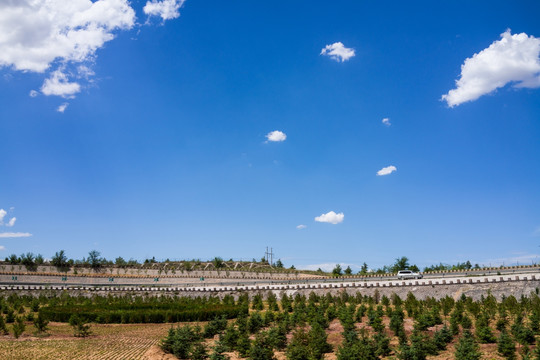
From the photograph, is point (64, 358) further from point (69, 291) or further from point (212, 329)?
point (69, 291)

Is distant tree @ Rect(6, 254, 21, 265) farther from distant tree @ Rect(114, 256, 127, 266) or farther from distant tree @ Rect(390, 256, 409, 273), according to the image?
distant tree @ Rect(390, 256, 409, 273)

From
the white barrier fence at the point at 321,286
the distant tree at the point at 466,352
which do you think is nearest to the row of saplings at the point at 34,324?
the white barrier fence at the point at 321,286

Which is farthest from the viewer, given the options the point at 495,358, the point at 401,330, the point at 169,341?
the point at 401,330

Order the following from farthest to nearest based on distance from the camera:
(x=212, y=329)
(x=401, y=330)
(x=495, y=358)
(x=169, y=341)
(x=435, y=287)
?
(x=435, y=287) < (x=212, y=329) < (x=401, y=330) < (x=169, y=341) < (x=495, y=358)

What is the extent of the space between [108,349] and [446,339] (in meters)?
18.3

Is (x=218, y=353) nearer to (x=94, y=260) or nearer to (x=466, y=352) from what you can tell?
(x=466, y=352)

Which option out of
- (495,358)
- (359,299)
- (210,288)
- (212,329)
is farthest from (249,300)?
(495,358)

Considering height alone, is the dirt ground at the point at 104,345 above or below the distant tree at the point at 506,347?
below

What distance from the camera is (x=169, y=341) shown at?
22219 mm

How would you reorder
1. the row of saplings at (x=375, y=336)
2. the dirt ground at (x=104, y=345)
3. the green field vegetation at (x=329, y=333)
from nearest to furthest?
the row of saplings at (x=375, y=336)
the green field vegetation at (x=329, y=333)
the dirt ground at (x=104, y=345)

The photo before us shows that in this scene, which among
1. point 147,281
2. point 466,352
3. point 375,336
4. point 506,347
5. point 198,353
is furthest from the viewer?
point 147,281

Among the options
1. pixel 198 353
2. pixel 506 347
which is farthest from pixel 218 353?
pixel 506 347

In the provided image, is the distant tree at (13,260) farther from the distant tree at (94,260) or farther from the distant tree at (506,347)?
the distant tree at (506,347)

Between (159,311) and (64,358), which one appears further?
(159,311)
